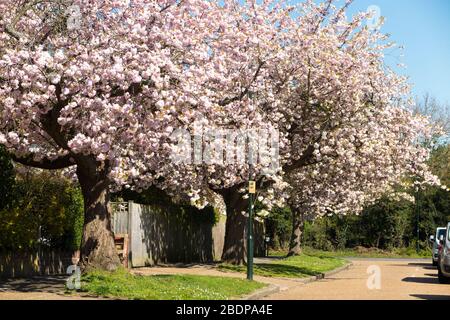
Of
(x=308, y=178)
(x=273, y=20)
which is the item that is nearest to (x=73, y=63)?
(x=273, y=20)

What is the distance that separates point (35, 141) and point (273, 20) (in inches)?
376

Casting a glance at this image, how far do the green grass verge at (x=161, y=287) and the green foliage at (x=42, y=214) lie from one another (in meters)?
2.75

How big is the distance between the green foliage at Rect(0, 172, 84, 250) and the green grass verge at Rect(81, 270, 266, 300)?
2.75 meters

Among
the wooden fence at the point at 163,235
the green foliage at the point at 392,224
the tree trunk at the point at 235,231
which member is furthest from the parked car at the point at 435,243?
the green foliage at the point at 392,224

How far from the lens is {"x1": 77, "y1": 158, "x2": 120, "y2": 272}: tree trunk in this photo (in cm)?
1723

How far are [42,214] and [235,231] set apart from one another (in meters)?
8.34

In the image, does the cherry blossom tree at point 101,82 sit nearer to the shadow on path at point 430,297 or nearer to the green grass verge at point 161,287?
the green grass verge at point 161,287

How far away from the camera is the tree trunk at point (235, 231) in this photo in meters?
26.5

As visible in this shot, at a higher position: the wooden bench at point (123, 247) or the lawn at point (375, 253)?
the wooden bench at point (123, 247)

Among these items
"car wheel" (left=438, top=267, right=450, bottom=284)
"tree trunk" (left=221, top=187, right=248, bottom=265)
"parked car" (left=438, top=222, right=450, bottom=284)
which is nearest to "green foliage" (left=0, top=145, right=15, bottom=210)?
"tree trunk" (left=221, top=187, right=248, bottom=265)

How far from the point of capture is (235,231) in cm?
2659

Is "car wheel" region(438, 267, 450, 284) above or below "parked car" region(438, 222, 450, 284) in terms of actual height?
below

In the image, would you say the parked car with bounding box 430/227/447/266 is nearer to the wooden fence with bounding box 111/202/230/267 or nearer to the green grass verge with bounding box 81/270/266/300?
the wooden fence with bounding box 111/202/230/267
